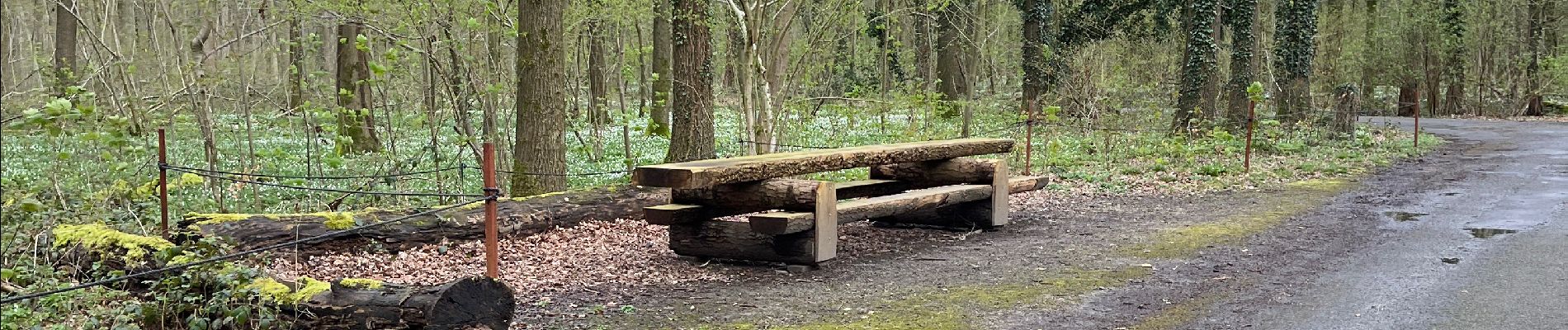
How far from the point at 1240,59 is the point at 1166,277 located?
14.5 meters

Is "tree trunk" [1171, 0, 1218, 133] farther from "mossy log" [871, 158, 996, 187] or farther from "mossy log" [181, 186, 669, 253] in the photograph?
"mossy log" [181, 186, 669, 253]

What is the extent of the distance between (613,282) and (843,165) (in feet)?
6.78

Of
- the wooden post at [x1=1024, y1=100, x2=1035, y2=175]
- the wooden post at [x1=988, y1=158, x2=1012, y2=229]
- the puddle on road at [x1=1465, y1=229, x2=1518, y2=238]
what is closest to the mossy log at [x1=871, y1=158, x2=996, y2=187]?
the wooden post at [x1=988, y1=158, x2=1012, y2=229]

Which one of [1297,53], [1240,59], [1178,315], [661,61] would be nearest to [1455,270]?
[1178,315]

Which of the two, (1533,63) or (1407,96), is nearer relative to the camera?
(1533,63)

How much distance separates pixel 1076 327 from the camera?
616cm

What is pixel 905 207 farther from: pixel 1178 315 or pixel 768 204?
pixel 1178 315

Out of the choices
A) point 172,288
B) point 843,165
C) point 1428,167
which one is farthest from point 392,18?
point 1428,167

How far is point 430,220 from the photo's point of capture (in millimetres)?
8430

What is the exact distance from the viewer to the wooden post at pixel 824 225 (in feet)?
26.0

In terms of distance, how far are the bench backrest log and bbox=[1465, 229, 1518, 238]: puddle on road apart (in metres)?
3.75

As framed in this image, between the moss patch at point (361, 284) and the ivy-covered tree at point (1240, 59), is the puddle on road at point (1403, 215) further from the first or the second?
the ivy-covered tree at point (1240, 59)

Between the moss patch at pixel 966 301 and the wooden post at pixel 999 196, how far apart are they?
2101mm

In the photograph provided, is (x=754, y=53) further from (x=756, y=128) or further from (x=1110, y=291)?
(x=1110, y=291)
